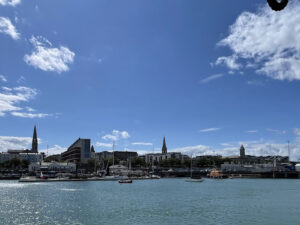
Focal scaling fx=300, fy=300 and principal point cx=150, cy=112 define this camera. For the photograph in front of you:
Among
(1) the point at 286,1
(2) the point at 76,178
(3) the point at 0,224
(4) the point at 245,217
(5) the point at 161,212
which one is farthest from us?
(2) the point at 76,178

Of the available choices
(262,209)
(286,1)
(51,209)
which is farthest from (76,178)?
(286,1)

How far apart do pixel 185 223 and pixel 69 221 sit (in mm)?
16899

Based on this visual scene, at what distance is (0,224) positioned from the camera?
41.3 meters

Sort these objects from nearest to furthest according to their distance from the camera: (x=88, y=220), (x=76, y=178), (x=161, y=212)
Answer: (x=88, y=220) < (x=161, y=212) < (x=76, y=178)

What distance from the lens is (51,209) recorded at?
56.4 metres

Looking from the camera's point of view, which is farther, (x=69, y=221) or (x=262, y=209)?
(x=262, y=209)

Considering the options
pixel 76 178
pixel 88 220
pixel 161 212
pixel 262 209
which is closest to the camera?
pixel 88 220

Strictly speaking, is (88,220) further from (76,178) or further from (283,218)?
(76,178)

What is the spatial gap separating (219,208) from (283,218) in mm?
14137

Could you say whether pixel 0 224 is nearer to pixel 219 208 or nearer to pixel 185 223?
pixel 185 223

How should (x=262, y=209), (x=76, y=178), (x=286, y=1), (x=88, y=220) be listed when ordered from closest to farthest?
(x=286, y=1), (x=88, y=220), (x=262, y=209), (x=76, y=178)

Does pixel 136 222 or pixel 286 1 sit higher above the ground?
pixel 286 1

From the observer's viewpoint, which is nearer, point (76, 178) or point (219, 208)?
point (219, 208)

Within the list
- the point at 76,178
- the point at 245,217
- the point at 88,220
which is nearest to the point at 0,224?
the point at 88,220
